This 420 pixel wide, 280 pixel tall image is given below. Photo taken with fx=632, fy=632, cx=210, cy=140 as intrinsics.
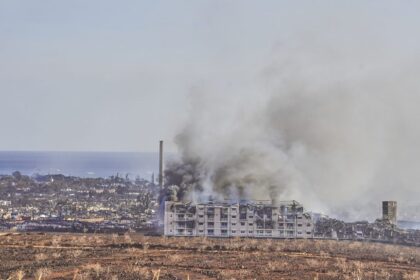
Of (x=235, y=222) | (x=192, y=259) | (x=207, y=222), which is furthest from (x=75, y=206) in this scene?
(x=192, y=259)

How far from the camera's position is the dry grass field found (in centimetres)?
3534

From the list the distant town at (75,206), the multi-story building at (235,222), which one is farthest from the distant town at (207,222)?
the distant town at (75,206)

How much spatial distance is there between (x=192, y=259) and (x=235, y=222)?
2451 centimetres

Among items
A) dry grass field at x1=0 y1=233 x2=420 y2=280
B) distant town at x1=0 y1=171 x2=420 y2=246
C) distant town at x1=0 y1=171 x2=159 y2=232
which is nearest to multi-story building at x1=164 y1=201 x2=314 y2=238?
distant town at x1=0 y1=171 x2=420 y2=246

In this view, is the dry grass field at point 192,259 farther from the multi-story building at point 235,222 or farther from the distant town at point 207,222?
the distant town at point 207,222

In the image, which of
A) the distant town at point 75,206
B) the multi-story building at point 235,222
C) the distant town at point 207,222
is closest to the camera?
the multi-story building at point 235,222

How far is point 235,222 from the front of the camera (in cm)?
6738

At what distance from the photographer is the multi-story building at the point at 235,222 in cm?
6688

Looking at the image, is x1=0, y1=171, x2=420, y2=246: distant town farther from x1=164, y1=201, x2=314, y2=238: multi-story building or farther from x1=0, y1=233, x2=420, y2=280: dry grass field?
x1=0, y1=233, x2=420, y2=280: dry grass field

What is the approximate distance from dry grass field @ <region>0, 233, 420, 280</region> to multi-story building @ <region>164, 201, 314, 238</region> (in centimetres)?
666

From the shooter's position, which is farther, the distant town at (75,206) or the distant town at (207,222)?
the distant town at (75,206)

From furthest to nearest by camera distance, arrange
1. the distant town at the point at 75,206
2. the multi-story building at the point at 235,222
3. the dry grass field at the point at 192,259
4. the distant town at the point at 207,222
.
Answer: the distant town at the point at 75,206
the distant town at the point at 207,222
the multi-story building at the point at 235,222
the dry grass field at the point at 192,259

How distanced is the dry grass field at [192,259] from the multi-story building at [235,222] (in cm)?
666

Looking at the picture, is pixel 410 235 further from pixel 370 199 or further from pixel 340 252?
pixel 370 199
